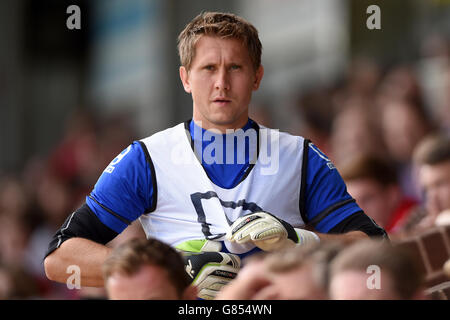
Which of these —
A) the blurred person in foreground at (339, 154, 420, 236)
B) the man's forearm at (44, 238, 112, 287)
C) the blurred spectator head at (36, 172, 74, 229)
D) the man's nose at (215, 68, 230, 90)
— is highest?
the man's nose at (215, 68, 230, 90)

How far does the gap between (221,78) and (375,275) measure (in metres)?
1.21

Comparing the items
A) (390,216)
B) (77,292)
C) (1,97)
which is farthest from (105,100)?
(390,216)

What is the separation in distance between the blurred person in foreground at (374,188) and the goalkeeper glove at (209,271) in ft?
7.57

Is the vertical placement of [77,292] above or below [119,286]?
below

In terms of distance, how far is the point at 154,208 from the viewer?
3.30 m

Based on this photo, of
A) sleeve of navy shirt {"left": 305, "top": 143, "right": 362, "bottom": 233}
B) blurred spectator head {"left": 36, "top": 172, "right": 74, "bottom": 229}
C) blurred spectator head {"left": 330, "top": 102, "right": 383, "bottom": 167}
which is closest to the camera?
sleeve of navy shirt {"left": 305, "top": 143, "right": 362, "bottom": 233}

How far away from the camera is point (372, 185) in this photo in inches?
208

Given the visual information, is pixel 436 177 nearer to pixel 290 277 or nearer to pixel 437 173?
pixel 437 173

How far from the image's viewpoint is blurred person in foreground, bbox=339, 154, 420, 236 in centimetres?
526

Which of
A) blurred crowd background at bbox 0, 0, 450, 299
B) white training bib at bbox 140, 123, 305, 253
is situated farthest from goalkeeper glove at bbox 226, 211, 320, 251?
blurred crowd background at bbox 0, 0, 450, 299

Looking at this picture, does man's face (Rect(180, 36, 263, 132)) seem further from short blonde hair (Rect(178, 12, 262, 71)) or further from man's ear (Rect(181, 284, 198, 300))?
man's ear (Rect(181, 284, 198, 300))

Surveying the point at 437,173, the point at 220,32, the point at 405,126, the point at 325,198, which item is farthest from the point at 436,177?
the point at 220,32
